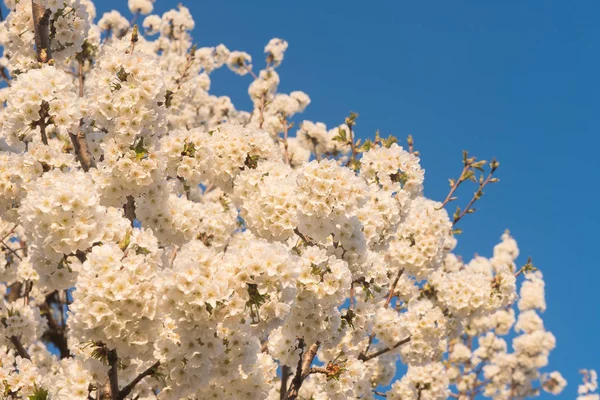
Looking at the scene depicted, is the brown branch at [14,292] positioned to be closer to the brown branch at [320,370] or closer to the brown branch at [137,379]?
the brown branch at [320,370]

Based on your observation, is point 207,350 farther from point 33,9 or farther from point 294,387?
point 33,9

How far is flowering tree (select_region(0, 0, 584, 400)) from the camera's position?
4535mm

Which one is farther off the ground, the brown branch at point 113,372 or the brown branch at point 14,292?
the brown branch at point 14,292

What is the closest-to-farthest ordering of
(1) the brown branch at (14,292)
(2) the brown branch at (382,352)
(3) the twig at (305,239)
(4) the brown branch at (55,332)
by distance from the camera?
(3) the twig at (305,239)
(2) the brown branch at (382,352)
(4) the brown branch at (55,332)
(1) the brown branch at (14,292)

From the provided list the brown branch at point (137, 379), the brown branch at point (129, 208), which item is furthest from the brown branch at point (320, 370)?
the brown branch at point (129, 208)

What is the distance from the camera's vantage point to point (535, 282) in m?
21.9

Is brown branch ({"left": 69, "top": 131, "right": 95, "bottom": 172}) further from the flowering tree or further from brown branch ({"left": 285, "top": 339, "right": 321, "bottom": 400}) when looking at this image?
brown branch ({"left": 285, "top": 339, "right": 321, "bottom": 400})

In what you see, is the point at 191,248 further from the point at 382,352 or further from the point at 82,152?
the point at 382,352

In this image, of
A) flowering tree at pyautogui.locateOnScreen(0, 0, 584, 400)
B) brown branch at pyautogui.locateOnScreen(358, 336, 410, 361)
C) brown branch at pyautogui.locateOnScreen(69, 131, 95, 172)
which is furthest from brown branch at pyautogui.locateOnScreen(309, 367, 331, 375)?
brown branch at pyautogui.locateOnScreen(69, 131, 95, 172)

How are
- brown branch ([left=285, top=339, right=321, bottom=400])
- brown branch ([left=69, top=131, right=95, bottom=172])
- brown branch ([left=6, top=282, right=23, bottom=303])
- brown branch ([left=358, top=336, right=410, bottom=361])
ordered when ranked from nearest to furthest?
brown branch ([left=285, top=339, right=321, bottom=400]) < brown branch ([left=69, top=131, right=95, bottom=172]) < brown branch ([left=358, top=336, right=410, bottom=361]) < brown branch ([left=6, top=282, right=23, bottom=303])

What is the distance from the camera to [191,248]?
5.00 meters

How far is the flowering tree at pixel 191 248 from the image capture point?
454cm

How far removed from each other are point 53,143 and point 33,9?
1.77 m

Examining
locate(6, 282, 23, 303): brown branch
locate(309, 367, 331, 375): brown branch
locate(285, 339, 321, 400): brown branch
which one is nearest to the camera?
locate(309, 367, 331, 375): brown branch
